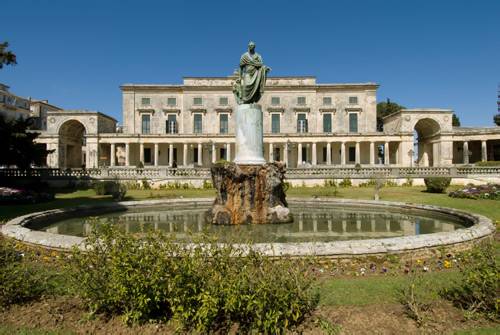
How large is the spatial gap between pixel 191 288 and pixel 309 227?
6.47 m

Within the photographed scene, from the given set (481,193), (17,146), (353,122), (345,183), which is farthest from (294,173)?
(353,122)

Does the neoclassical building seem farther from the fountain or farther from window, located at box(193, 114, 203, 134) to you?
the fountain

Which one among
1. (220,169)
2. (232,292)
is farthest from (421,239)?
(220,169)

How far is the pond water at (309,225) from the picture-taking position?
26.3 feet

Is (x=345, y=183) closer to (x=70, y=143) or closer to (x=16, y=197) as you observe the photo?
(x=16, y=197)

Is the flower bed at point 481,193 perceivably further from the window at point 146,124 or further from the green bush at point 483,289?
the window at point 146,124

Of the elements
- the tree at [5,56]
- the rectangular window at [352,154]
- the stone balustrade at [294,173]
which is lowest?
the stone balustrade at [294,173]

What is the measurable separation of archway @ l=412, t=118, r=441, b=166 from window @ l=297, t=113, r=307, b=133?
18.2 metres

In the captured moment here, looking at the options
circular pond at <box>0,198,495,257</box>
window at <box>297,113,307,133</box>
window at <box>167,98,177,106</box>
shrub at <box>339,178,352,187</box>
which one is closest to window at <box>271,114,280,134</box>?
window at <box>297,113,307,133</box>

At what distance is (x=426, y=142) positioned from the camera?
171 feet

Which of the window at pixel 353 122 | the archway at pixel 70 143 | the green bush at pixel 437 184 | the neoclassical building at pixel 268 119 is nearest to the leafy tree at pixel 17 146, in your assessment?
the neoclassical building at pixel 268 119

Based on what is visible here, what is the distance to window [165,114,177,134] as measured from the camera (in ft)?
173

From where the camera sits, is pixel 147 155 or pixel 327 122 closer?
pixel 147 155

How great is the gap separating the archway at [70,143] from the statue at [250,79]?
47648mm
